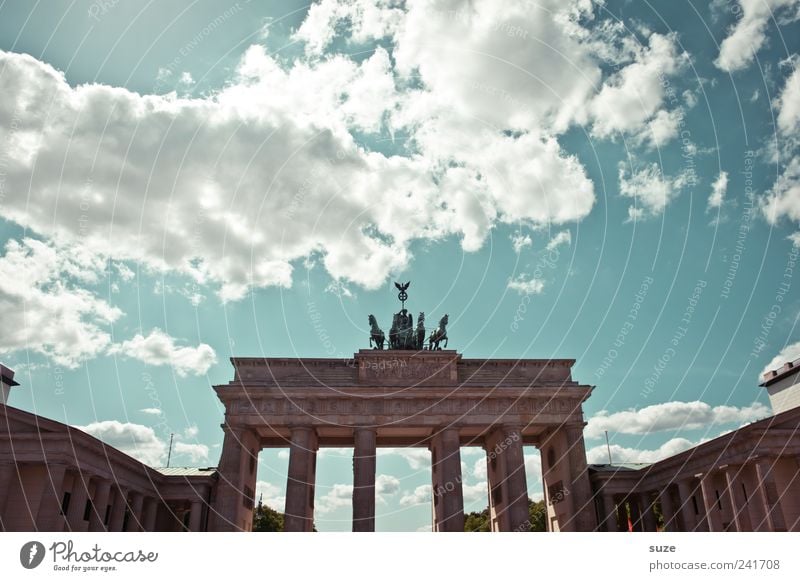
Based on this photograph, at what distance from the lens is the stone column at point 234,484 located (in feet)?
150

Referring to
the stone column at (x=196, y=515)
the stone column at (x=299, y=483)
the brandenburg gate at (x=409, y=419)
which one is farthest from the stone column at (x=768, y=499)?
the stone column at (x=196, y=515)

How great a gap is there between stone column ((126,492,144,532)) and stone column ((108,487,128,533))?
6.32 feet

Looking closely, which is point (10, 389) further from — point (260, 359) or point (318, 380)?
point (318, 380)

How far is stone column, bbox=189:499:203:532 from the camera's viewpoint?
47.1 m

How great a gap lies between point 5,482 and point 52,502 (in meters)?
2.71

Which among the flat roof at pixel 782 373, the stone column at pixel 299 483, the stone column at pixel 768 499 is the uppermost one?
the flat roof at pixel 782 373

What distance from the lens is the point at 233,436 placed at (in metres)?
47.8

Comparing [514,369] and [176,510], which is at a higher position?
[514,369]

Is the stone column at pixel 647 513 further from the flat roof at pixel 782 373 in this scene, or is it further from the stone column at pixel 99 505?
the stone column at pixel 99 505

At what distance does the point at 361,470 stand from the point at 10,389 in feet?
105

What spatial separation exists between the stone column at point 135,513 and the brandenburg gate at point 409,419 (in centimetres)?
570
